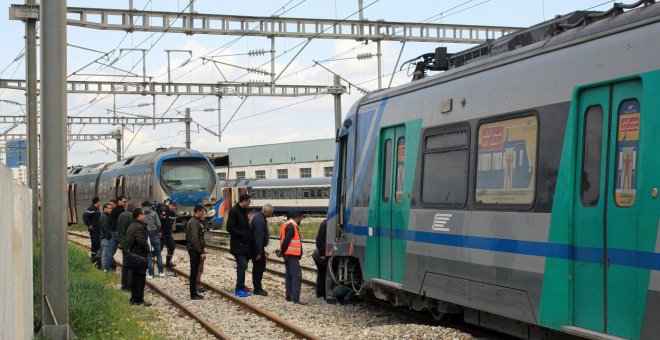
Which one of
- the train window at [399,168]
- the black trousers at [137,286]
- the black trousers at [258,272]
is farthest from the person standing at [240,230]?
the train window at [399,168]

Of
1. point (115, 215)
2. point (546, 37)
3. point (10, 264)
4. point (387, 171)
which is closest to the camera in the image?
point (10, 264)

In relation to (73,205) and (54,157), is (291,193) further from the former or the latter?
(54,157)

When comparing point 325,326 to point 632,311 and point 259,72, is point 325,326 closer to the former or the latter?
point 632,311

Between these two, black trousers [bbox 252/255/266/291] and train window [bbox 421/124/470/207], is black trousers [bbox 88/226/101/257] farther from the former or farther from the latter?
train window [bbox 421/124/470/207]

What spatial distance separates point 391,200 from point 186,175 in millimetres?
20266

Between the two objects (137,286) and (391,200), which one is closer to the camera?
(391,200)

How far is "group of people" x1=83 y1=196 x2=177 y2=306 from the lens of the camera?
1462cm

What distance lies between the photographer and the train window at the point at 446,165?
945cm

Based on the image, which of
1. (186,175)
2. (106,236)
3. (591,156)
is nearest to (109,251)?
(106,236)

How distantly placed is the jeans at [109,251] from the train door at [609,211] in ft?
44.5

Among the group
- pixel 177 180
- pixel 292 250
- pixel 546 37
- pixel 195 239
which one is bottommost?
pixel 292 250

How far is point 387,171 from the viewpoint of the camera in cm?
1152

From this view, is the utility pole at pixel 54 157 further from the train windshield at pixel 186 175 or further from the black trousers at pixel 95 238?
the train windshield at pixel 186 175

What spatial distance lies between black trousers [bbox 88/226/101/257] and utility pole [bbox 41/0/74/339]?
37.5 ft
